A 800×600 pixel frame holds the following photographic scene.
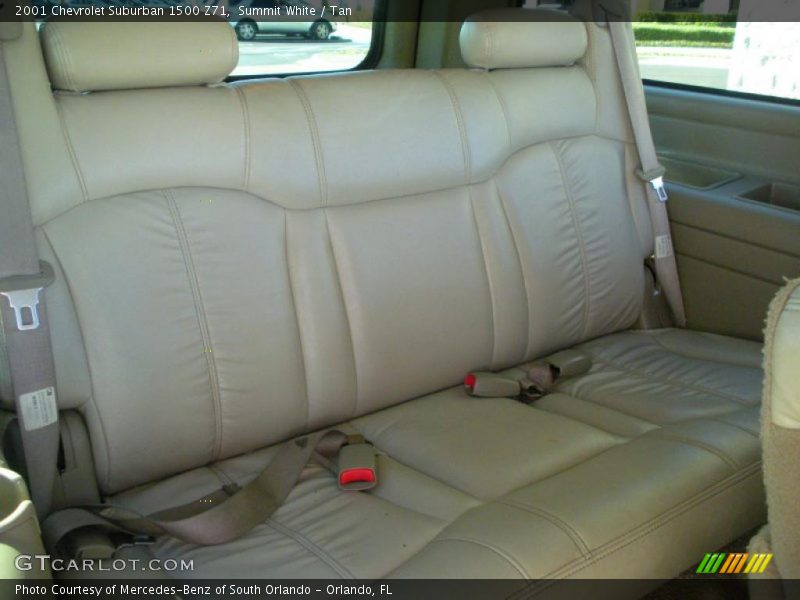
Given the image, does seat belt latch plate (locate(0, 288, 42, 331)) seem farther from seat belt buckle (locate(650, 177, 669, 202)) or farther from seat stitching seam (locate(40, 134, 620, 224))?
seat belt buckle (locate(650, 177, 669, 202))

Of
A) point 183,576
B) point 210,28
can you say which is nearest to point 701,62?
point 210,28

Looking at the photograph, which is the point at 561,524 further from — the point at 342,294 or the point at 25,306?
the point at 25,306

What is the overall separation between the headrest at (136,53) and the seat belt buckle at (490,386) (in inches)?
35.9

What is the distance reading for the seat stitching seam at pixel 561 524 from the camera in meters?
1.57

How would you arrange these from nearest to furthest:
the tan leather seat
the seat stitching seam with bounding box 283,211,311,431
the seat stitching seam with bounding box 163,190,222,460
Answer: the tan leather seat < the seat stitching seam with bounding box 163,190,222,460 < the seat stitching seam with bounding box 283,211,311,431

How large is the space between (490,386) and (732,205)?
3.02 ft

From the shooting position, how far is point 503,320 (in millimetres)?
2246

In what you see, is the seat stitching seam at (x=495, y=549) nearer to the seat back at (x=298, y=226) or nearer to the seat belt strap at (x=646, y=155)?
the seat back at (x=298, y=226)

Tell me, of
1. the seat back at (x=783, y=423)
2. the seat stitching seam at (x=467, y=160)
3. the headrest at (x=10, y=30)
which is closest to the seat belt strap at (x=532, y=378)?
the seat stitching seam at (x=467, y=160)

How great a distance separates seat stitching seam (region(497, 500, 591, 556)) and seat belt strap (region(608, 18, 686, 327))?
1146 millimetres

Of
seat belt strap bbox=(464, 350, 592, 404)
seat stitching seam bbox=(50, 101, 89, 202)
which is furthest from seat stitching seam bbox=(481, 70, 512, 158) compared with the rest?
seat stitching seam bbox=(50, 101, 89, 202)

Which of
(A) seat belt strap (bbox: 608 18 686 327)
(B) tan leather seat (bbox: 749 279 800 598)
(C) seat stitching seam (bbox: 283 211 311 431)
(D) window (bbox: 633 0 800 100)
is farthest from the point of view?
(D) window (bbox: 633 0 800 100)

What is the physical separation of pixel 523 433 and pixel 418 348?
0.32m

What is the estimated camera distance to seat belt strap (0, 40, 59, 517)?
154cm
